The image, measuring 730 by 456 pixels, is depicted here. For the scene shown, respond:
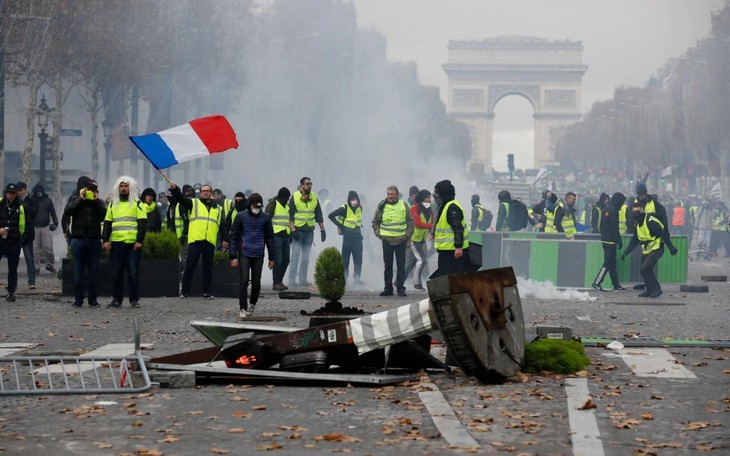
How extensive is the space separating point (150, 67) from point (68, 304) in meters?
34.8

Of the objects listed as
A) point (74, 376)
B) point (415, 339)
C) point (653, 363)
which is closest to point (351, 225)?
point (653, 363)

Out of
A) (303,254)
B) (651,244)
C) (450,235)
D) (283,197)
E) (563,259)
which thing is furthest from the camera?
(563,259)

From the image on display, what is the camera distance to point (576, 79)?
16625 cm

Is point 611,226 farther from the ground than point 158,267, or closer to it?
farther from the ground

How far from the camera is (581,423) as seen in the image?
9.28 m

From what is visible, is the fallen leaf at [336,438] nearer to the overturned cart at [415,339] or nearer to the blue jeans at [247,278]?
the overturned cart at [415,339]

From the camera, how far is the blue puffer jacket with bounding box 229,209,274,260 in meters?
18.1

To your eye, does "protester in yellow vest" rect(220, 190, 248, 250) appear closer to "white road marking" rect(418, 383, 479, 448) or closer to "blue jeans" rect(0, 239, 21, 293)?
"blue jeans" rect(0, 239, 21, 293)

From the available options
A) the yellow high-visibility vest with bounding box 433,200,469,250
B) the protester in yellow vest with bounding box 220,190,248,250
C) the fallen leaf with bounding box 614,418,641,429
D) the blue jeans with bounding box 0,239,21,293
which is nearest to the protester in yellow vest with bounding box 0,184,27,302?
the blue jeans with bounding box 0,239,21,293

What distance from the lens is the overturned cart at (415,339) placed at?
1059cm

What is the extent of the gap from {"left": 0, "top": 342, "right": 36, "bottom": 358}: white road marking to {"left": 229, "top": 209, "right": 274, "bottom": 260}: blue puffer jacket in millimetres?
A: 3984

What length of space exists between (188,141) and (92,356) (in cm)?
778

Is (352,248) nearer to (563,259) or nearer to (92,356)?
(563,259)

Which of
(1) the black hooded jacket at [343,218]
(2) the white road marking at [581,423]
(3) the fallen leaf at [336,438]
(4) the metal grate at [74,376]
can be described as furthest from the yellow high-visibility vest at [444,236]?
(3) the fallen leaf at [336,438]
